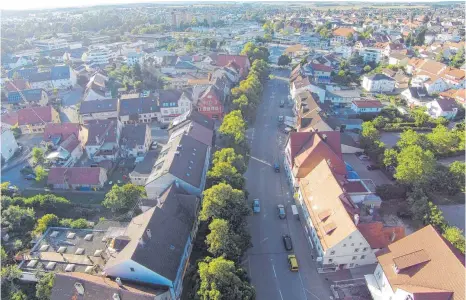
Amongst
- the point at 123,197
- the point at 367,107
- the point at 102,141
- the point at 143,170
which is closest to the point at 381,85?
the point at 367,107

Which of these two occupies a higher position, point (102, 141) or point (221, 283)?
point (221, 283)

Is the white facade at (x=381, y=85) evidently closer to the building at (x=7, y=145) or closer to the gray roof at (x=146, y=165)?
the gray roof at (x=146, y=165)

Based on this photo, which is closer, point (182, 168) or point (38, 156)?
point (182, 168)

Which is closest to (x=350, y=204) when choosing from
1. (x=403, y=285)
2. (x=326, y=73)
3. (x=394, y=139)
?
(x=403, y=285)

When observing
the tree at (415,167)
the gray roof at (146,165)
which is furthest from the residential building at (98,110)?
the tree at (415,167)

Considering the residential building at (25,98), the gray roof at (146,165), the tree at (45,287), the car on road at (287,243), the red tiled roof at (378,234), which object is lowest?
the residential building at (25,98)

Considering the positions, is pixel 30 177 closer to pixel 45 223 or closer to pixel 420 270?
pixel 45 223
